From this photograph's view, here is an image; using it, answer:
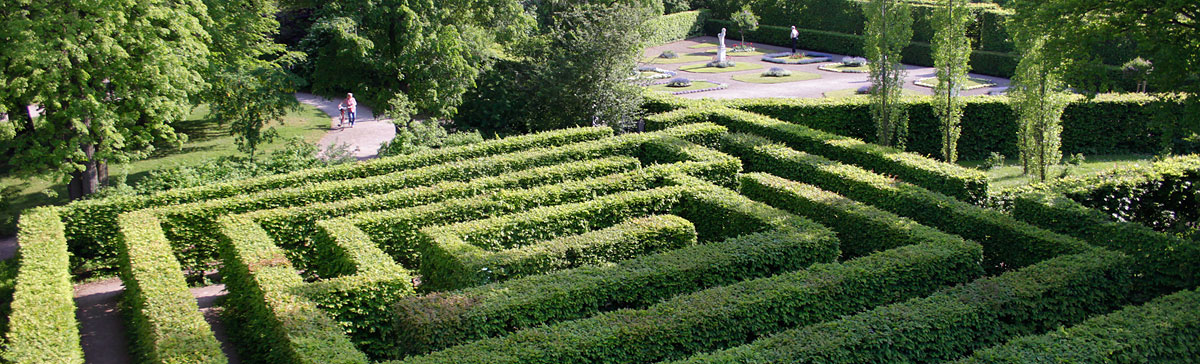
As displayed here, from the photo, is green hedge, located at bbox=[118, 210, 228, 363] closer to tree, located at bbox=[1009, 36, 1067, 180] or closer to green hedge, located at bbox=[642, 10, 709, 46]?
tree, located at bbox=[1009, 36, 1067, 180]

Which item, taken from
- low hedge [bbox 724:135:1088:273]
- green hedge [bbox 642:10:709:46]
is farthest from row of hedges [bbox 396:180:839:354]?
green hedge [bbox 642:10:709:46]

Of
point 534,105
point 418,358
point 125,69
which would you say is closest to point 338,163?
point 125,69

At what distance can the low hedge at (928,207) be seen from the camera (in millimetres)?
14180

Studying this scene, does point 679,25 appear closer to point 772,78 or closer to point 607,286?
point 772,78

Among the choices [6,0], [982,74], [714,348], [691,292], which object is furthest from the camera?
[982,74]

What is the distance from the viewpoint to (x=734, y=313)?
11.2m

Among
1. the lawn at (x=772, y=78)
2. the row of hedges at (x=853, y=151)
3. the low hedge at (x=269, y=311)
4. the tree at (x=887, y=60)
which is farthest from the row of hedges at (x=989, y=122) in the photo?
the low hedge at (x=269, y=311)

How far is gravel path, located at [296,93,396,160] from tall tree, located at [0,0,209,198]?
731 centimetres

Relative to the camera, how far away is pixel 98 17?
18047mm

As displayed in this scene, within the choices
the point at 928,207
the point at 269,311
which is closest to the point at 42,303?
the point at 269,311

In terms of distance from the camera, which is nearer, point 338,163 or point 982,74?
point 338,163

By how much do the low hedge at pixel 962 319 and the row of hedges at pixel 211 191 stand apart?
12394 millimetres

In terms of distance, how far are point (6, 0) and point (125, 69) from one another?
2712 mm

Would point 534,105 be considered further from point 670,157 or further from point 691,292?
point 691,292
